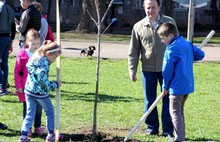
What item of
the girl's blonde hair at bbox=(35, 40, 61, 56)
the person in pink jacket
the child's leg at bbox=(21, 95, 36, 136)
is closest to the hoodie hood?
the girl's blonde hair at bbox=(35, 40, 61, 56)

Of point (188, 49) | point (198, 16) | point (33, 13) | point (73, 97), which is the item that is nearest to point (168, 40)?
point (188, 49)

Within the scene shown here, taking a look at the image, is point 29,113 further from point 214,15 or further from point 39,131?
point 214,15

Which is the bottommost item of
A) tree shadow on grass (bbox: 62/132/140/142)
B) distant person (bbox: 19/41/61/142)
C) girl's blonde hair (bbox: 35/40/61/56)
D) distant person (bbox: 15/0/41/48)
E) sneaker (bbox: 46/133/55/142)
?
tree shadow on grass (bbox: 62/132/140/142)

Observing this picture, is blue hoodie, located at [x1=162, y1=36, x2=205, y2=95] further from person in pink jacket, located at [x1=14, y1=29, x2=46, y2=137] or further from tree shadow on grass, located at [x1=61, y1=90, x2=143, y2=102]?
tree shadow on grass, located at [x1=61, y1=90, x2=143, y2=102]

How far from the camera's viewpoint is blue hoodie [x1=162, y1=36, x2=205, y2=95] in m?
6.98

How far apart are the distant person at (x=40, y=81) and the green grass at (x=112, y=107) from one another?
2.14ft

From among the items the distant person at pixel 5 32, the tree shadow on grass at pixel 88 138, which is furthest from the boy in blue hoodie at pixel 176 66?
the distant person at pixel 5 32

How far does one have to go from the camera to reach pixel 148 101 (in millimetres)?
8125

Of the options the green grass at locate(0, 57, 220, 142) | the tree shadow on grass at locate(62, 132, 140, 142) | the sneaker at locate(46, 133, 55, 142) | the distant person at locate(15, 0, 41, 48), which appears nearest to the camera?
the sneaker at locate(46, 133, 55, 142)

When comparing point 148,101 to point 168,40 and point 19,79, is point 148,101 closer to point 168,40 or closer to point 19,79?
point 168,40

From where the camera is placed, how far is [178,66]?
701cm

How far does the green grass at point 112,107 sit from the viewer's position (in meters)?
8.33

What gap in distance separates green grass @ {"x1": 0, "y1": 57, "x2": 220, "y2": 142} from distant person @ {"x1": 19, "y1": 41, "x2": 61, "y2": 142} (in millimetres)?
652

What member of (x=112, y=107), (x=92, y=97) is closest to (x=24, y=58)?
(x=112, y=107)
